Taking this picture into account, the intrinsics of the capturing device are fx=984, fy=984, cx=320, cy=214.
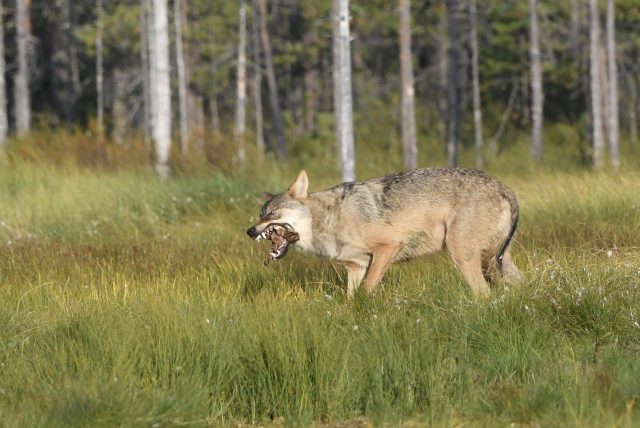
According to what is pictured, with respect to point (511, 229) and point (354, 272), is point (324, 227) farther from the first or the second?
point (511, 229)

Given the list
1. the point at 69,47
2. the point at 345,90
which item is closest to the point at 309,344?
the point at 345,90

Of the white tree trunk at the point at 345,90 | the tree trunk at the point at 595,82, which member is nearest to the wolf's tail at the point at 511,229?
the white tree trunk at the point at 345,90

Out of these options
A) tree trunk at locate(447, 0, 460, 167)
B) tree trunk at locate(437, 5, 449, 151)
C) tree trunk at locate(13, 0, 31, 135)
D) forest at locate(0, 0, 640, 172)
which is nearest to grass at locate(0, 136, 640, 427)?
forest at locate(0, 0, 640, 172)

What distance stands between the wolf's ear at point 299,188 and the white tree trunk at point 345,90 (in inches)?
291

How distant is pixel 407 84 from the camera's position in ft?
93.7

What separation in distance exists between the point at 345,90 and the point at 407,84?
40.0 feet

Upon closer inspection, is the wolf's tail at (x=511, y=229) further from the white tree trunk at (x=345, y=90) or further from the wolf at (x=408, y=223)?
the white tree trunk at (x=345, y=90)

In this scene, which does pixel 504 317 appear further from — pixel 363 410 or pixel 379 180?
pixel 379 180

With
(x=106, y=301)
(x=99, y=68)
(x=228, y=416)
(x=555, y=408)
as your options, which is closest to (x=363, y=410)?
(x=228, y=416)

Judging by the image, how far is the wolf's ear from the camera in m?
9.08

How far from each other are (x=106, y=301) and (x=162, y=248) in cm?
337

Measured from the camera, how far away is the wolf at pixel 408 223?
867 cm

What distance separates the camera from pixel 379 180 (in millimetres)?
9328

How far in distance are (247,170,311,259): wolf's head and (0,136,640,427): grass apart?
1.50ft
